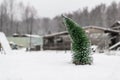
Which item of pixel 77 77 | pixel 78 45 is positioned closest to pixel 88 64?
pixel 78 45

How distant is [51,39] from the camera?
37.7 meters

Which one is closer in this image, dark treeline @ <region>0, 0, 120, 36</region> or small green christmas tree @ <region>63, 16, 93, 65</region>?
small green christmas tree @ <region>63, 16, 93, 65</region>

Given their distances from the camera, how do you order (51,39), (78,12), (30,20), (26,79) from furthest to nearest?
(78,12)
(30,20)
(51,39)
(26,79)

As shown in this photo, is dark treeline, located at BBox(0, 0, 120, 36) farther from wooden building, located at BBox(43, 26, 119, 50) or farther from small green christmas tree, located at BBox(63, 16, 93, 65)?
small green christmas tree, located at BBox(63, 16, 93, 65)

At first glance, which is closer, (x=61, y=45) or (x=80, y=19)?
(x=61, y=45)

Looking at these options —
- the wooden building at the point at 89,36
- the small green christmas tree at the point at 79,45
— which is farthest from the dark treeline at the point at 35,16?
the small green christmas tree at the point at 79,45

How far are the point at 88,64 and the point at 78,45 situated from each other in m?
0.86

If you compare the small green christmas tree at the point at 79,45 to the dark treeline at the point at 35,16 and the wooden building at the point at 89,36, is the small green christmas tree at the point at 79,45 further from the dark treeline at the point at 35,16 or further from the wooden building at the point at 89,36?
the dark treeline at the point at 35,16

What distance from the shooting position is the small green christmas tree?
8.43 meters

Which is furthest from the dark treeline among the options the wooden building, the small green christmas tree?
the small green christmas tree

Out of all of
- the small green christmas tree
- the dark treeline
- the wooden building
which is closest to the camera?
the small green christmas tree

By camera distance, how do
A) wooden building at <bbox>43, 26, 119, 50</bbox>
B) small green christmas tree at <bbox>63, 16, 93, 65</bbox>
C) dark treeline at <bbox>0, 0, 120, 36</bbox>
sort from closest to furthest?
small green christmas tree at <bbox>63, 16, 93, 65</bbox>
wooden building at <bbox>43, 26, 119, 50</bbox>
dark treeline at <bbox>0, 0, 120, 36</bbox>

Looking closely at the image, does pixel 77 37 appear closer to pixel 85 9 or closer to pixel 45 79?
pixel 45 79

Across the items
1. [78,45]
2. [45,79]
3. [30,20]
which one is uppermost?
[30,20]
